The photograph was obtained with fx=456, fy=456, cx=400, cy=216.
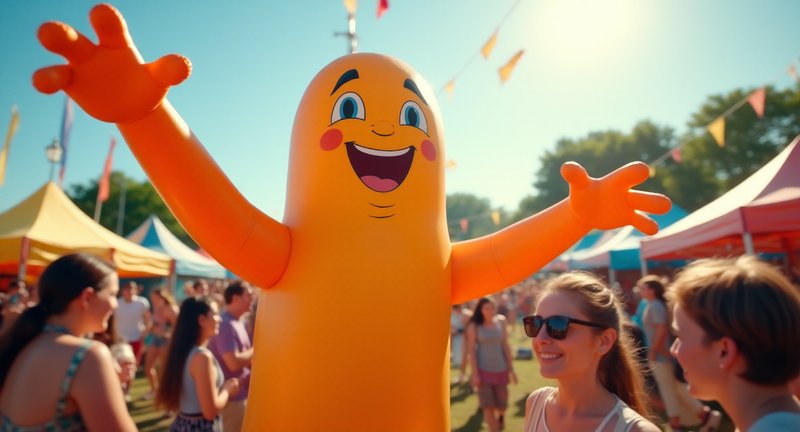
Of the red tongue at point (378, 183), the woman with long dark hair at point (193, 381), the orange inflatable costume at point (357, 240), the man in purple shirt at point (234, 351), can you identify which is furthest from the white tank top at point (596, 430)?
the man in purple shirt at point (234, 351)

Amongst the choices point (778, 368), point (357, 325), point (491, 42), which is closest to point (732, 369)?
point (778, 368)

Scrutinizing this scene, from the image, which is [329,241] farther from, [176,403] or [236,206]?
[176,403]

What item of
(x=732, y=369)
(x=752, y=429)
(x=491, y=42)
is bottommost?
(x=752, y=429)

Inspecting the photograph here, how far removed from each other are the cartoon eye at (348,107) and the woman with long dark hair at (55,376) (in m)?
1.50

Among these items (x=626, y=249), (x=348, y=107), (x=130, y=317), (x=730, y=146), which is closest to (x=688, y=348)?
(x=348, y=107)

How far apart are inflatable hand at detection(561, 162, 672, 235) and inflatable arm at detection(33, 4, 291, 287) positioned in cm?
160

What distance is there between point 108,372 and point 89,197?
45.7 m

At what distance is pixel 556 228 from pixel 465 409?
5015 millimetres

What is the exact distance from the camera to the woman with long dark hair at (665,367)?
521 cm

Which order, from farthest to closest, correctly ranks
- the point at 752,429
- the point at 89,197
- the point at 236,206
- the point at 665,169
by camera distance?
the point at 89,197 → the point at 665,169 → the point at 236,206 → the point at 752,429

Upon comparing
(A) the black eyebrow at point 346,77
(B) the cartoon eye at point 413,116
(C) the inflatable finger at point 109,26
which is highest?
(A) the black eyebrow at point 346,77

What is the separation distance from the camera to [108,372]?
1.67 metres

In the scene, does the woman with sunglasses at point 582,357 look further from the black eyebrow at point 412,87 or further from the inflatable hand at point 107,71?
the inflatable hand at point 107,71

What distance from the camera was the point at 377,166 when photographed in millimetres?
2488
